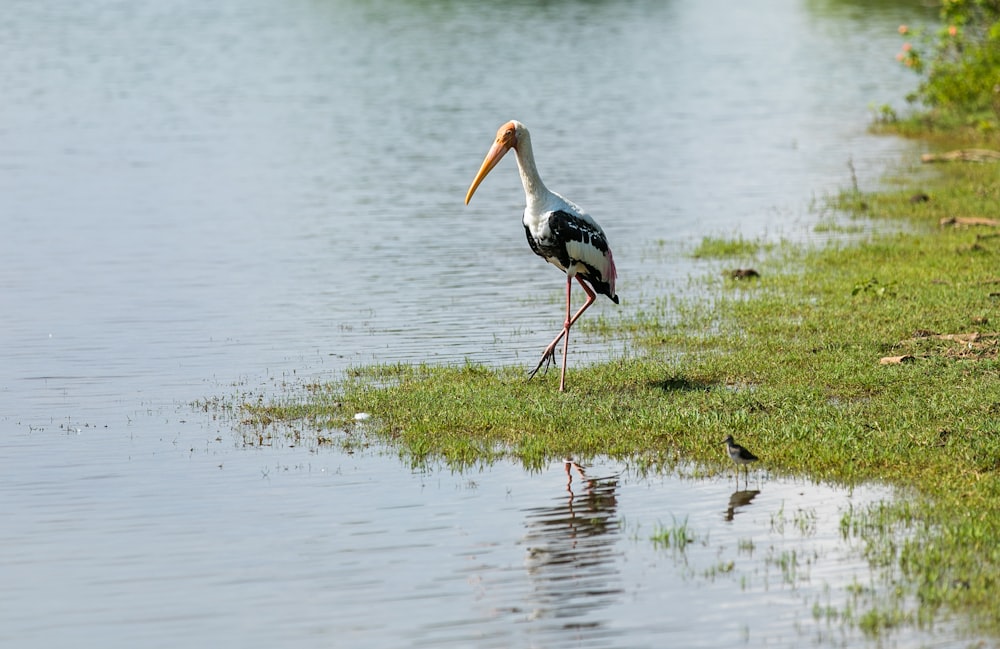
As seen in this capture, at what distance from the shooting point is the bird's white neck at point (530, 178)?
11.3 m

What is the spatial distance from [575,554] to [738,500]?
1.19 metres

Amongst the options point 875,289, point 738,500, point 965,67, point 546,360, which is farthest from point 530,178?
point 965,67

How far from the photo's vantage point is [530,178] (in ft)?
37.5

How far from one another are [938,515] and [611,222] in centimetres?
1281

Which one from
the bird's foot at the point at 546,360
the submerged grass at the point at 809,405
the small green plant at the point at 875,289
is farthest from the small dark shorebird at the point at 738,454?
the small green plant at the point at 875,289

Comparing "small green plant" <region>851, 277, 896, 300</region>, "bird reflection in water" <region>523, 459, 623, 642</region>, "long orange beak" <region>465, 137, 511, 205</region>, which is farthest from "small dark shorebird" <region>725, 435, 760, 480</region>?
"small green plant" <region>851, 277, 896, 300</region>

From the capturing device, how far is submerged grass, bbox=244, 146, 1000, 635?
7.81 meters

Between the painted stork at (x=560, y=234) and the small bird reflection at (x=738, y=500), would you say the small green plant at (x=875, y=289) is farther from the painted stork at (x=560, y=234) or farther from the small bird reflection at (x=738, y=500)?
the small bird reflection at (x=738, y=500)

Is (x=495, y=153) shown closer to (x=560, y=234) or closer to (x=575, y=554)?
(x=560, y=234)

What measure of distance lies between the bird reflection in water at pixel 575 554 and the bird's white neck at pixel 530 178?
2.62 metres

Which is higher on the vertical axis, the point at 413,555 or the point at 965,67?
the point at 965,67

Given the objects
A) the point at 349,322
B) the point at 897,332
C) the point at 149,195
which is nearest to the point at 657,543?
the point at 897,332

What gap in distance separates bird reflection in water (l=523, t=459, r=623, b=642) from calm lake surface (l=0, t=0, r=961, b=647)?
23 mm

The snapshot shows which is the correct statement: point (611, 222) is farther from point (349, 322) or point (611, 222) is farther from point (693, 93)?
point (693, 93)
